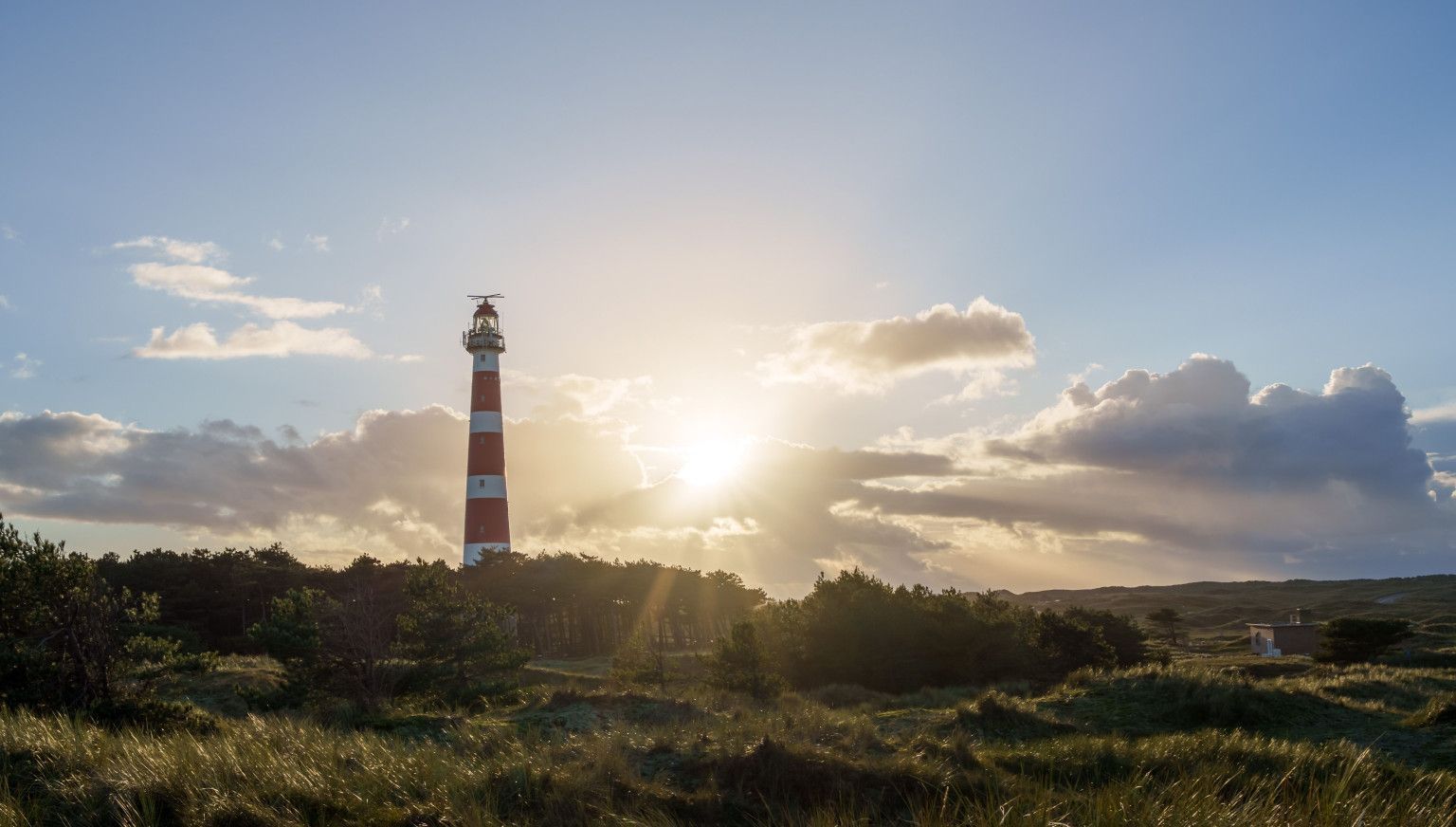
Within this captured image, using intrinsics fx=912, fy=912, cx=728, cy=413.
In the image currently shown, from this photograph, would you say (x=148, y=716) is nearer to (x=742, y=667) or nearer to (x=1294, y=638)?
(x=742, y=667)

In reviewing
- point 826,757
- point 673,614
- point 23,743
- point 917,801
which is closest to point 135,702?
point 23,743

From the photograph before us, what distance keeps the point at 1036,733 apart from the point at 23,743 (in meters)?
18.2

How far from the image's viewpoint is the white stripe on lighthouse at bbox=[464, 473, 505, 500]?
195ft

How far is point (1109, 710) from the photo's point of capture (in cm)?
2362

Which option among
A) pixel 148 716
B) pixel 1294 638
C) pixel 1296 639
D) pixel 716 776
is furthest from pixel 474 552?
pixel 1296 639

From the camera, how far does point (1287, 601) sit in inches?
4948

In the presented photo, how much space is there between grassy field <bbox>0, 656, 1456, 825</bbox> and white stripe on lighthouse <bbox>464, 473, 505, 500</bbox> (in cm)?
3958

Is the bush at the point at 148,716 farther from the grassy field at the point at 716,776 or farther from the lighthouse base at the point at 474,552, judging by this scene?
the lighthouse base at the point at 474,552

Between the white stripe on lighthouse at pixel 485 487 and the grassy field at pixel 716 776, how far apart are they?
3958 centimetres

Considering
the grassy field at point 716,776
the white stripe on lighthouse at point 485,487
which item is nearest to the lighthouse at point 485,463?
the white stripe on lighthouse at point 485,487

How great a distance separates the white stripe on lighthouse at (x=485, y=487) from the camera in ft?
195

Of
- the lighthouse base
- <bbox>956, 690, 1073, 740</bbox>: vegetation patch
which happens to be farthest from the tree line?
<bbox>956, 690, 1073, 740</bbox>: vegetation patch

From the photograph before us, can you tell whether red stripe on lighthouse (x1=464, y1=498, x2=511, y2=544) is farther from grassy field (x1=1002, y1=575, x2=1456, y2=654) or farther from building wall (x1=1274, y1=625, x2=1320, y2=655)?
building wall (x1=1274, y1=625, x2=1320, y2=655)

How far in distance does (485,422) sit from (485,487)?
4222 mm
